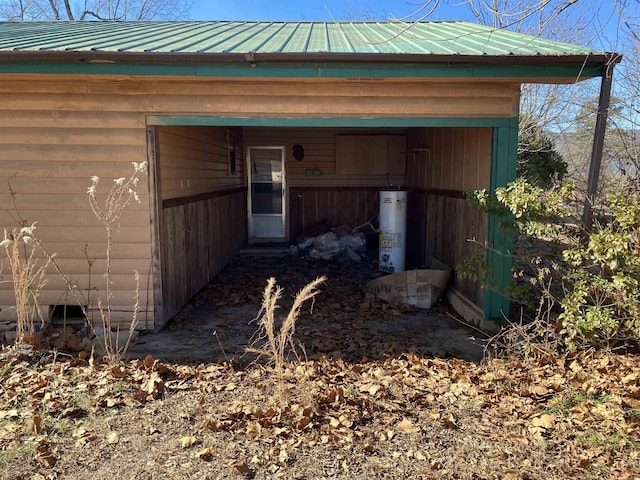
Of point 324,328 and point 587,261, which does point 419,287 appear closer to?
point 324,328

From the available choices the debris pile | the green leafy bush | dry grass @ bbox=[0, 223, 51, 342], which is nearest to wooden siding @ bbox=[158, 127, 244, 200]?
dry grass @ bbox=[0, 223, 51, 342]

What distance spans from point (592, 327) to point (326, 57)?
3213 millimetres

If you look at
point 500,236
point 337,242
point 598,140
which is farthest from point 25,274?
point 337,242

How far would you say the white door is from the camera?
1021cm

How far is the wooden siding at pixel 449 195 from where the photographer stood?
500 centimetres

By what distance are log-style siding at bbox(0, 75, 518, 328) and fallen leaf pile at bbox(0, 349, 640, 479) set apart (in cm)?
147

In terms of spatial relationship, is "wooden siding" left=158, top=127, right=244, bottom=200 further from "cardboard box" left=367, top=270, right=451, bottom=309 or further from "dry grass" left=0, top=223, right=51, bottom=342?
"cardboard box" left=367, top=270, right=451, bottom=309

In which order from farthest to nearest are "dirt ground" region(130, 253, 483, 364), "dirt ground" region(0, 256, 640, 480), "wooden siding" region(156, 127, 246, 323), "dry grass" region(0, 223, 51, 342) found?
"wooden siding" region(156, 127, 246, 323), "dirt ground" region(130, 253, 483, 364), "dry grass" region(0, 223, 51, 342), "dirt ground" region(0, 256, 640, 480)

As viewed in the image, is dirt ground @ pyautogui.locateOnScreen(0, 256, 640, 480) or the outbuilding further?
the outbuilding

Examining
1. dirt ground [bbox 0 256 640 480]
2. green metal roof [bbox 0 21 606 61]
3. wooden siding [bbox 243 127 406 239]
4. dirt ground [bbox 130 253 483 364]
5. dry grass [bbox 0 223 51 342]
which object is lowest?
dirt ground [bbox 130 253 483 364]

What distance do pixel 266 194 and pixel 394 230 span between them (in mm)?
3909

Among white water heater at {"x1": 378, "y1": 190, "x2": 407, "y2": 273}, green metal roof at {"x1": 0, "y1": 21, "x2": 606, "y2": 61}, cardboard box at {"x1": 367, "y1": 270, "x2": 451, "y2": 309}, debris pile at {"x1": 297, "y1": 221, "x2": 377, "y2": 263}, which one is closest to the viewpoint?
green metal roof at {"x1": 0, "y1": 21, "x2": 606, "y2": 61}

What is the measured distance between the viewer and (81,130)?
4.62m

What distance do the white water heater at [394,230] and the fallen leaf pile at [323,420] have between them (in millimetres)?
3700
